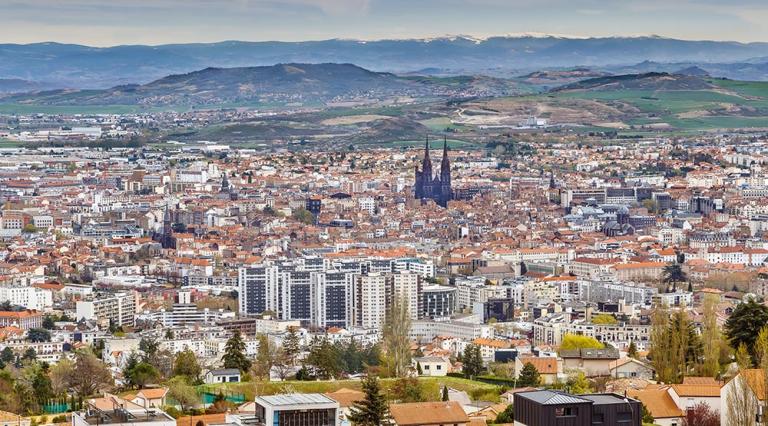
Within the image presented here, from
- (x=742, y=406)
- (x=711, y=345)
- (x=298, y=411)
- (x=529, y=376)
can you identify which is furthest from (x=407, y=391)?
(x=298, y=411)

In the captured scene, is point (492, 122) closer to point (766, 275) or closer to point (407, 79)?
point (407, 79)

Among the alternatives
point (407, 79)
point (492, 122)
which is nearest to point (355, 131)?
point (492, 122)

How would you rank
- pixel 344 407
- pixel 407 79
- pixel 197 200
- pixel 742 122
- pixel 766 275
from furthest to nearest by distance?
pixel 407 79, pixel 742 122, pixel 197 200, pixel 766 275, pixel 344 407

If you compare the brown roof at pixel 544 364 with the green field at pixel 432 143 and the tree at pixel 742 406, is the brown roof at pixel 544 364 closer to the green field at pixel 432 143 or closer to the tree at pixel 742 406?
the tree at pixel 742 406

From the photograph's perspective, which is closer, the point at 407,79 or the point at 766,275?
the point at 766,275

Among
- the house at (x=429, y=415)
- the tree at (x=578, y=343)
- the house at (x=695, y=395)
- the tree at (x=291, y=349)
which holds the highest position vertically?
the house at (x=695, y=395)

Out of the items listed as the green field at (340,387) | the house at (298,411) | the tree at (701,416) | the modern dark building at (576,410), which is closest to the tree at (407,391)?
the green field at (340,387)

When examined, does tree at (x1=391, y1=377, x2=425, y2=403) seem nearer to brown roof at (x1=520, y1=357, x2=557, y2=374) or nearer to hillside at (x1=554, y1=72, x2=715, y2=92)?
brown roof at (x1=520, y1=357, x2=557, y2=374)
